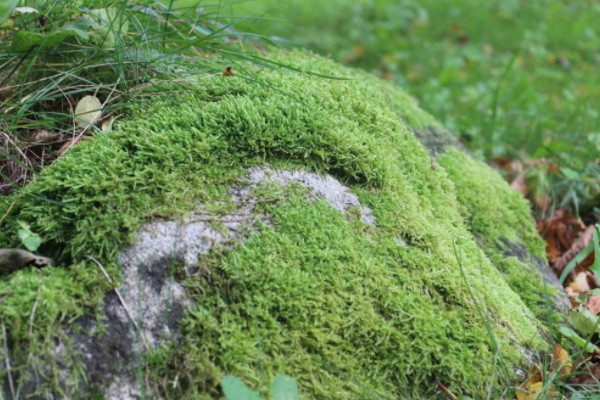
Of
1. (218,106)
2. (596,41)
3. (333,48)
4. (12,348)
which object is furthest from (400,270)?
(596,41)

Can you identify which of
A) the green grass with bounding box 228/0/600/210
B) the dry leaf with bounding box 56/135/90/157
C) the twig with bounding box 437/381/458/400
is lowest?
the green grass with bounding box 228/0/600/210

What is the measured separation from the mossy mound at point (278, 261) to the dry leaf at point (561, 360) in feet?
0.23

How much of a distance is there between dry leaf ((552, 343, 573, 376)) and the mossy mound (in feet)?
0.23

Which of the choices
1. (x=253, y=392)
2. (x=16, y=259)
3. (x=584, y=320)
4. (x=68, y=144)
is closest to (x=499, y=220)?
(x=584, y=320)

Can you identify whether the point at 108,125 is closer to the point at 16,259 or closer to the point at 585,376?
the point at 16,259

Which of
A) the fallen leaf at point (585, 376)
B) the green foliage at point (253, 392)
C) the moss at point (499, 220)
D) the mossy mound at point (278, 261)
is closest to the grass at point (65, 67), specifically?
the mossy mound at point (278, 261)

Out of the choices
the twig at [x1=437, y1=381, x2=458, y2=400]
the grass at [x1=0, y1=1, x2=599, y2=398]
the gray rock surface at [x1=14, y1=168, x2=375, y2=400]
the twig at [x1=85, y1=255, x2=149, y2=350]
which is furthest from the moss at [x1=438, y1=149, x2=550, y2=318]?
the twig at [x1=85, y1=255, x2=149, y2=350]

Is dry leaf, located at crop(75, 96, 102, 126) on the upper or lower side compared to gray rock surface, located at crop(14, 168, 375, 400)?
upper

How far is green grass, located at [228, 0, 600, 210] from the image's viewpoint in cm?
391

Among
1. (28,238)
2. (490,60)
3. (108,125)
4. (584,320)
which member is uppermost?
(108,125)

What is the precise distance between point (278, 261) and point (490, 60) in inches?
230

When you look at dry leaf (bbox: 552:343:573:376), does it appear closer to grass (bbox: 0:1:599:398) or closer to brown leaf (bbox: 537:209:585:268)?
grass (bbox: 0:1:599:398)

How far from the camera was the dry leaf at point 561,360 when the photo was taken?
182 cm

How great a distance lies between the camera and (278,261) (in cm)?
168
